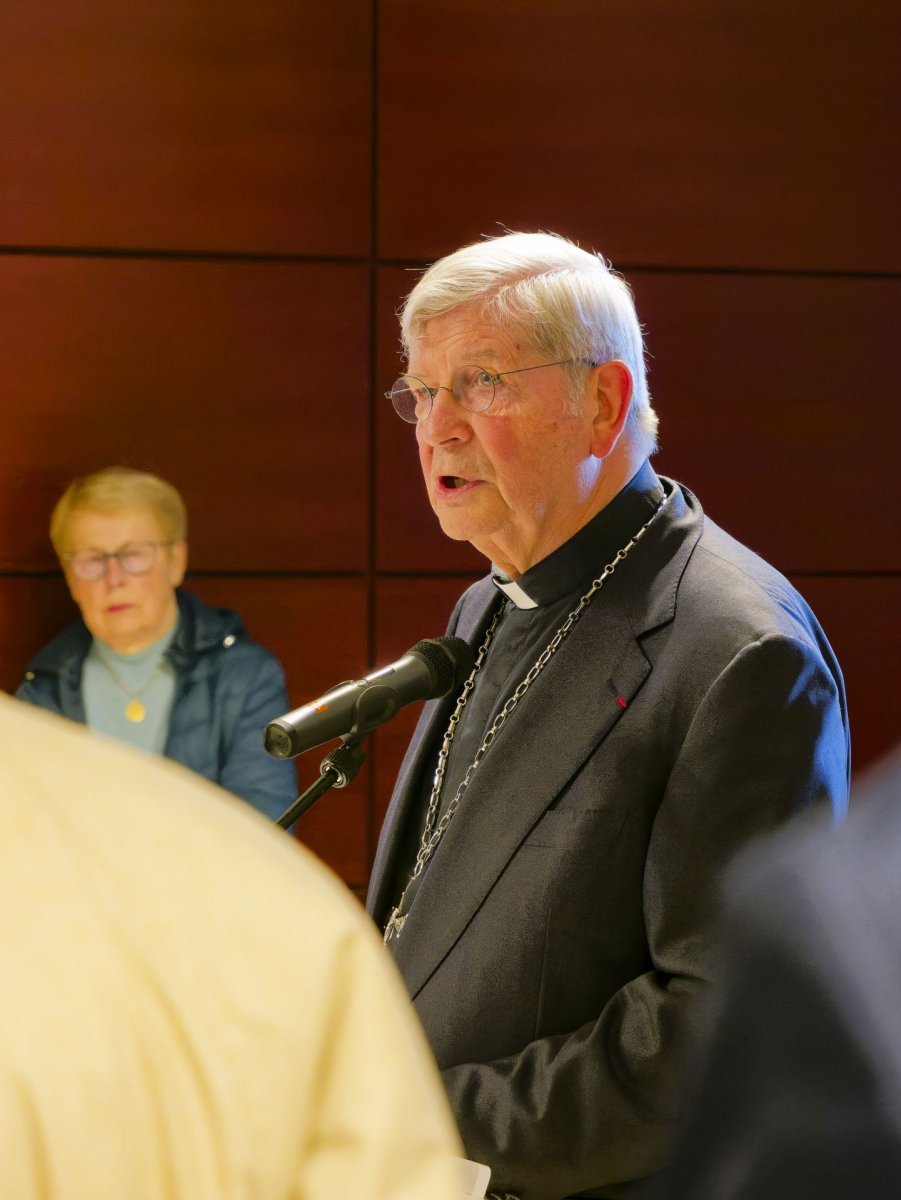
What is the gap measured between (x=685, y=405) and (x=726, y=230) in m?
0.45

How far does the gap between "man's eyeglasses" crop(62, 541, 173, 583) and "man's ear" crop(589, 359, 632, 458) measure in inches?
64.0

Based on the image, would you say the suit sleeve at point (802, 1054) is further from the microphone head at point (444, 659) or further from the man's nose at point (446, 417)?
the man's nose at point (446, 417)

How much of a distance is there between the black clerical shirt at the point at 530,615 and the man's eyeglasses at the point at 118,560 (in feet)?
4.80

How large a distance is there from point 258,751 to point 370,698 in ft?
5.67

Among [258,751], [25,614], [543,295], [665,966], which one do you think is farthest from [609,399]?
[25,614]

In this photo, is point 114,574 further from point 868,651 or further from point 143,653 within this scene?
point 868,651

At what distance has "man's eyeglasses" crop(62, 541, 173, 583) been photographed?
10.4 ft

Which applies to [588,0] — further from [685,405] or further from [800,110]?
[685,405]

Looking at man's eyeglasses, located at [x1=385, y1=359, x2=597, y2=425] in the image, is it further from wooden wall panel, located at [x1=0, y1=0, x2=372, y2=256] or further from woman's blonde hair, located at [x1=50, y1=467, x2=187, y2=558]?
wooden wall panel, located at [x1=0, y1=0, x2=372, y2=256]

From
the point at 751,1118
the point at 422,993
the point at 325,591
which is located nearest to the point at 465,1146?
the point at 422,993

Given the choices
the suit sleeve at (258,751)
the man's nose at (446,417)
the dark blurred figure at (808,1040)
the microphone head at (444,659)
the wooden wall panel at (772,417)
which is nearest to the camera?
the dark blurred figure at (808,1040)

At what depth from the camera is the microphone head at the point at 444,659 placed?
1.59m

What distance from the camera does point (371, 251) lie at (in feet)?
11.1

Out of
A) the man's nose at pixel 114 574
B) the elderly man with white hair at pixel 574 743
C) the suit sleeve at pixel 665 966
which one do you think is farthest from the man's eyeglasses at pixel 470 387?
the man's nose at pixel 114 574
